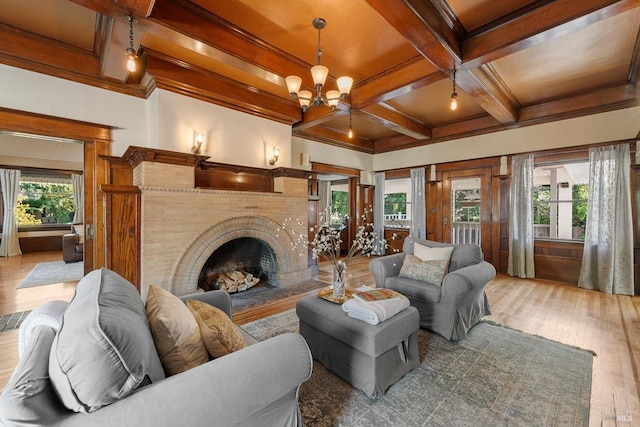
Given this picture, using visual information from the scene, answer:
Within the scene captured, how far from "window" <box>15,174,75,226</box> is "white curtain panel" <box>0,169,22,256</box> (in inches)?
24.2

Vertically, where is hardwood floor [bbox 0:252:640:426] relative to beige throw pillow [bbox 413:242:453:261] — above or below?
below

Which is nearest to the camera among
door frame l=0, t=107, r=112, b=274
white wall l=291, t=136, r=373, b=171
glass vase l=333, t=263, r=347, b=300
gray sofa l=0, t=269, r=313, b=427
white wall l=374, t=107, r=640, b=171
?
gray sofa l=0, t=269, r=313, b=427

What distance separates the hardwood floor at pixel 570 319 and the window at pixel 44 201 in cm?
373

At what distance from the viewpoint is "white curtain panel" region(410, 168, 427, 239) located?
6.12 metres

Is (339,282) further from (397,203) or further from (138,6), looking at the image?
(397,203)

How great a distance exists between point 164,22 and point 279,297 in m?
3.24

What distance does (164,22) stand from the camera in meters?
2.29

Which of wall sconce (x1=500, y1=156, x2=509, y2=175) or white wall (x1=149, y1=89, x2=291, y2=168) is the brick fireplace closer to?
white wall (x1=149, y1=89, x2=291, y2=168)

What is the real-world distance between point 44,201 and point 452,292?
10.8 meters

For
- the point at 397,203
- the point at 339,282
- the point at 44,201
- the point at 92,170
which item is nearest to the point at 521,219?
the point at 397,203

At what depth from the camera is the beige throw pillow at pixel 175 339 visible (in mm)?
1126

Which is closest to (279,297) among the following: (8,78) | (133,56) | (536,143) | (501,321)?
(501,321)

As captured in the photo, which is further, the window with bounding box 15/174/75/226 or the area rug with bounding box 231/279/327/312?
the window with bounding box 15/174/75/226

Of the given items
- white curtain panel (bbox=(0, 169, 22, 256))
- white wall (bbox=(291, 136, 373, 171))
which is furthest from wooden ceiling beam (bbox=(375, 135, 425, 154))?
white curtain panel (bbox=(0, 169, 22, 256))
